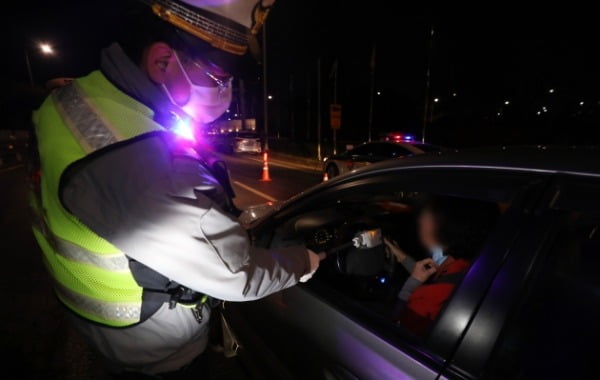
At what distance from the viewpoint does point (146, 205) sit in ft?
3.06

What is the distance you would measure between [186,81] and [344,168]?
9.90m

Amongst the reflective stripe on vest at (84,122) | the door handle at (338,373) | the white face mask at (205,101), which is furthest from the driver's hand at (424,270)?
the reflective stripe on vest at (84,122)

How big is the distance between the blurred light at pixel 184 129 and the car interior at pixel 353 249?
768 millimetres

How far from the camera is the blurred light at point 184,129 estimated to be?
1126 millimetres

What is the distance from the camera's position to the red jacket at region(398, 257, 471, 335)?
1.38m

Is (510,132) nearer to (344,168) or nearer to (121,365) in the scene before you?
(344,168)

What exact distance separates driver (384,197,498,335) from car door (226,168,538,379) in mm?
205

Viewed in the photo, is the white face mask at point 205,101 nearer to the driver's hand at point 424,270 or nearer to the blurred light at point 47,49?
the driver's hand at point 424,270

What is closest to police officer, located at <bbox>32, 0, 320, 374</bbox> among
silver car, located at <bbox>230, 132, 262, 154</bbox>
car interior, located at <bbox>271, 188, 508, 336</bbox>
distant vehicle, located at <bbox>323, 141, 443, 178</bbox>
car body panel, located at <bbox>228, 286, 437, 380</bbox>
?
car body panel, located at <bbox>228, 286, 437, 380</bbox>

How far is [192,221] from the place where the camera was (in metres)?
0.94

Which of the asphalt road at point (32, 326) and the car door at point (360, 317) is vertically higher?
the car door at point (360, 317)

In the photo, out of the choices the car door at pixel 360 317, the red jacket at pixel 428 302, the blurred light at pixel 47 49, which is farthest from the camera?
the blurred light at pixel 47 49

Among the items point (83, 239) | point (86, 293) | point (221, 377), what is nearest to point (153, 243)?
point (83, 239)

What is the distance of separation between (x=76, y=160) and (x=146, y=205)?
9.4 inches
